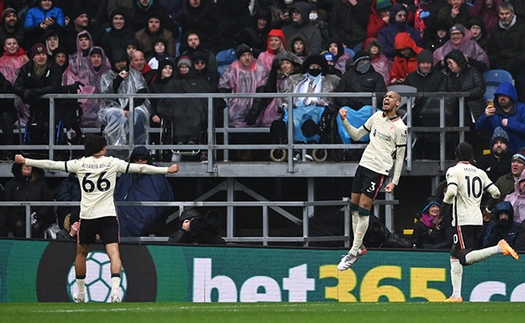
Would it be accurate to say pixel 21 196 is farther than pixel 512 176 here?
Yes

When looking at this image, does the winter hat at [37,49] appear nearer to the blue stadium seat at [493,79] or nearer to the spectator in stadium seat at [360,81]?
the spectator in stadium seat at [360,81]

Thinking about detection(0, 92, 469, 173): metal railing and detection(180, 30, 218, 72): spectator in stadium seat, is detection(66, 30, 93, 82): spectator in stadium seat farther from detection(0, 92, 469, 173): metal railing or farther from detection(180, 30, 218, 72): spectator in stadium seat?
Result: detection(180, 30, 218, 72): spectator in stadium seat

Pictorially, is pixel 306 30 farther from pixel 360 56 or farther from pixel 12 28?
pixel 12 28

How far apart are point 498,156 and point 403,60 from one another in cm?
234

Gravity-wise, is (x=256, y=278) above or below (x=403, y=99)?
below

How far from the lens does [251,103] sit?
66.9ft

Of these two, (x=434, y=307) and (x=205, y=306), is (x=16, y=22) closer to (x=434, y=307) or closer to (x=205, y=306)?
(x=205, y=306)

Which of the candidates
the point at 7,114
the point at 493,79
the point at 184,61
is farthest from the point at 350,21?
the point at 7,114

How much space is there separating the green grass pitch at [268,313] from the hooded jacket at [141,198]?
369 cm

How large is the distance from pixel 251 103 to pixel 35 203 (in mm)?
3577

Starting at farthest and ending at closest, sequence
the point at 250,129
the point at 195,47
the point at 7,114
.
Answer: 1. the point at 195,47
2. the point at 7,114
3. the point at 250,129

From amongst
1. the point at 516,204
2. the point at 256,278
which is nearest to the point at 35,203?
the point at 256,278

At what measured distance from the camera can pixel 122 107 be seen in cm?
2019

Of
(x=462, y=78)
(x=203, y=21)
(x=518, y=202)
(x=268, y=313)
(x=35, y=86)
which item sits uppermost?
(x=203, y=21)
